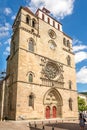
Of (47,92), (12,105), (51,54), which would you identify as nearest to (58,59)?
(51,54)

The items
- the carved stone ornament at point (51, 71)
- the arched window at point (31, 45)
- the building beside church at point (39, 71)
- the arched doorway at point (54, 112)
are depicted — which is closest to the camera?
the building beside church at point (39, 71)

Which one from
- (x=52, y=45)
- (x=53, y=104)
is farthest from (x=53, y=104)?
(x=52, y=45)

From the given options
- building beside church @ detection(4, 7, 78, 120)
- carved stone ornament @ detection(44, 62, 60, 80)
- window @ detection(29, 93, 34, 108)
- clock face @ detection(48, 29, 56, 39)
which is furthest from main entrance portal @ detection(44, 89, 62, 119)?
clock face @ detection(48, 29, 56, 39)

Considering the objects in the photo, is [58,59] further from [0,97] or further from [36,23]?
[0,97]

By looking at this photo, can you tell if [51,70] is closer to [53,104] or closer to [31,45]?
[31,45]

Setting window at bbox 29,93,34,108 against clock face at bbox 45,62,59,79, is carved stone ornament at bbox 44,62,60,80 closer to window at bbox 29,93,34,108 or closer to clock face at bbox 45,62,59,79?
clock face at bbox 45,62,59,79

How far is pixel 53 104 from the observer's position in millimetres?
25188

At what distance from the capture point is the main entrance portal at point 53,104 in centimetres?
2377

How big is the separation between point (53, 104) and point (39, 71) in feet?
20.3

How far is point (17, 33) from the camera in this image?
79.5ft

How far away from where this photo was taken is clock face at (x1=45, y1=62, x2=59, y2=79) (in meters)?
25.2

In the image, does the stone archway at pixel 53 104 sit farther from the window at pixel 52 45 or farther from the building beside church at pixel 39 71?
the window at pixel 52 45

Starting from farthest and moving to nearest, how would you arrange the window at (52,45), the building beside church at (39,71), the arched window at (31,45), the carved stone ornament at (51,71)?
the window at (52,45) → the carved stone ornament at (51,71) → the arched window at (31,45) → the building beside church at (39,71)

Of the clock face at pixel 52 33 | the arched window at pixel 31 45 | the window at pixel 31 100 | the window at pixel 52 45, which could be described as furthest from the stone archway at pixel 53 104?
the clock face at pixel 52 33
